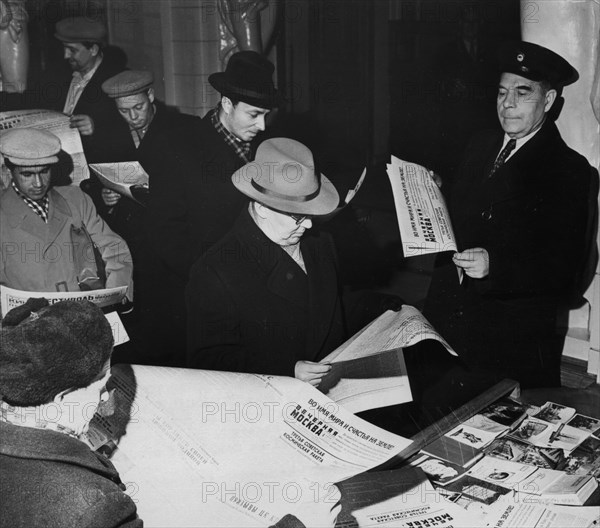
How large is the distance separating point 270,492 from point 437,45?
1.60 meters

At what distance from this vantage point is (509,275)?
9.46 ft

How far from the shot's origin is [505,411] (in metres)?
2.93

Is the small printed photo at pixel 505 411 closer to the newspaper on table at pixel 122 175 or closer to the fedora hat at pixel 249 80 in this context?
the fedora hat at pixel 249 80

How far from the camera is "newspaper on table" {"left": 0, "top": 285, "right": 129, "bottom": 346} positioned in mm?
2621

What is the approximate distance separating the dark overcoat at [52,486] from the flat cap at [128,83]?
117 cm

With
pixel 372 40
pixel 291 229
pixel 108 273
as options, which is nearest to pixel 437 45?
pixel 372 40

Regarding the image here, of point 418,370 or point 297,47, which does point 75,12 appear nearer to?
point 297,47

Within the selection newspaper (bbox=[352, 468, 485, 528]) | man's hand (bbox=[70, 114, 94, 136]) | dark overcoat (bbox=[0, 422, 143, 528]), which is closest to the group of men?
man's hand (bbox=[70, 114, 94, 136])

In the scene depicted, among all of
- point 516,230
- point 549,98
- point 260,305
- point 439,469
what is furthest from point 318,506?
point 549,98

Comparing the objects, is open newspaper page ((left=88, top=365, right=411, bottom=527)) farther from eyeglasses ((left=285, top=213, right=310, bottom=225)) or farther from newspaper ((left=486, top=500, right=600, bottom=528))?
eyeglasses ((left=285, top=213, right=310, bottom=225))

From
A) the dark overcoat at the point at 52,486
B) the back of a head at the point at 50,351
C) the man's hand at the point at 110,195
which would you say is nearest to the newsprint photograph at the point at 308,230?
the man's hand at the point at 110,195

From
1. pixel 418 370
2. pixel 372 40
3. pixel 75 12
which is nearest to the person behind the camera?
pixel 75 12

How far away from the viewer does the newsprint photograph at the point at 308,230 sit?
2527 millimetres

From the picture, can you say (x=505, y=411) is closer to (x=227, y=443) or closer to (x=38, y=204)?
(x=227, y=443)
